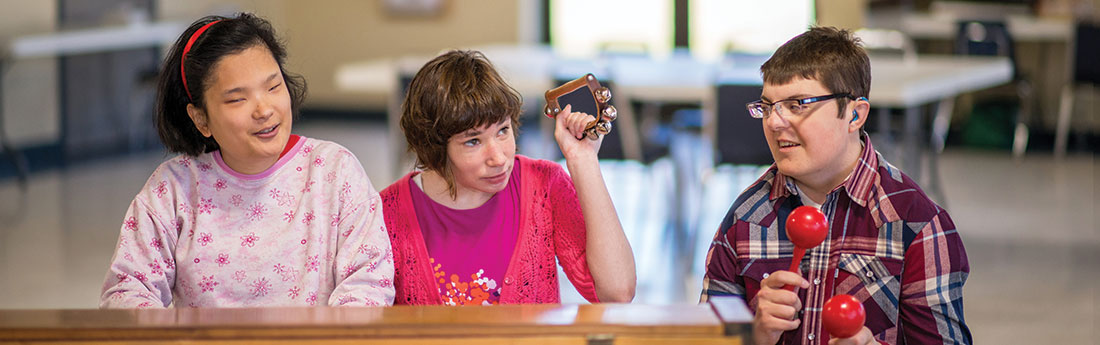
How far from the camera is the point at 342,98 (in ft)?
29.2

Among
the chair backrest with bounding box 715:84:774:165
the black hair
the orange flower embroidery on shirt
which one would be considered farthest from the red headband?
the chair backrest with bounding box 715:84:774:165

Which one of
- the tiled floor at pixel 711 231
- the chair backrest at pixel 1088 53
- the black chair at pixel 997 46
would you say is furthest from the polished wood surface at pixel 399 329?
the chair backrest at pixel 1088 53

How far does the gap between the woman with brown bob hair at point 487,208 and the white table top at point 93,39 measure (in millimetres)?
4836

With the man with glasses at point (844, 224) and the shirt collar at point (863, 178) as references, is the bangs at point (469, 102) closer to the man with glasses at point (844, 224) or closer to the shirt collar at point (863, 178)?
the man with glasses at point (844, 224)

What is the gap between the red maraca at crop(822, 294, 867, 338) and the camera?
119 cm

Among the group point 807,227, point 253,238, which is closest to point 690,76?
point 253,238

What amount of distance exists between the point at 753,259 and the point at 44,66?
623 cm

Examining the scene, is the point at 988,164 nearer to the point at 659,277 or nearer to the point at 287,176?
the point at 659,277

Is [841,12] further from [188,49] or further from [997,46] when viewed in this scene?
[188,49]

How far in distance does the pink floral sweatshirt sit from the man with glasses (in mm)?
511

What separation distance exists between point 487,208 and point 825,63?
1.73 ft

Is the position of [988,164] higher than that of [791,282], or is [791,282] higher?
[791,282]

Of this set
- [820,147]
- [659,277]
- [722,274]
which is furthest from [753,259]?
[659,277]

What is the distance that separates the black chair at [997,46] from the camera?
6309 millimetres
